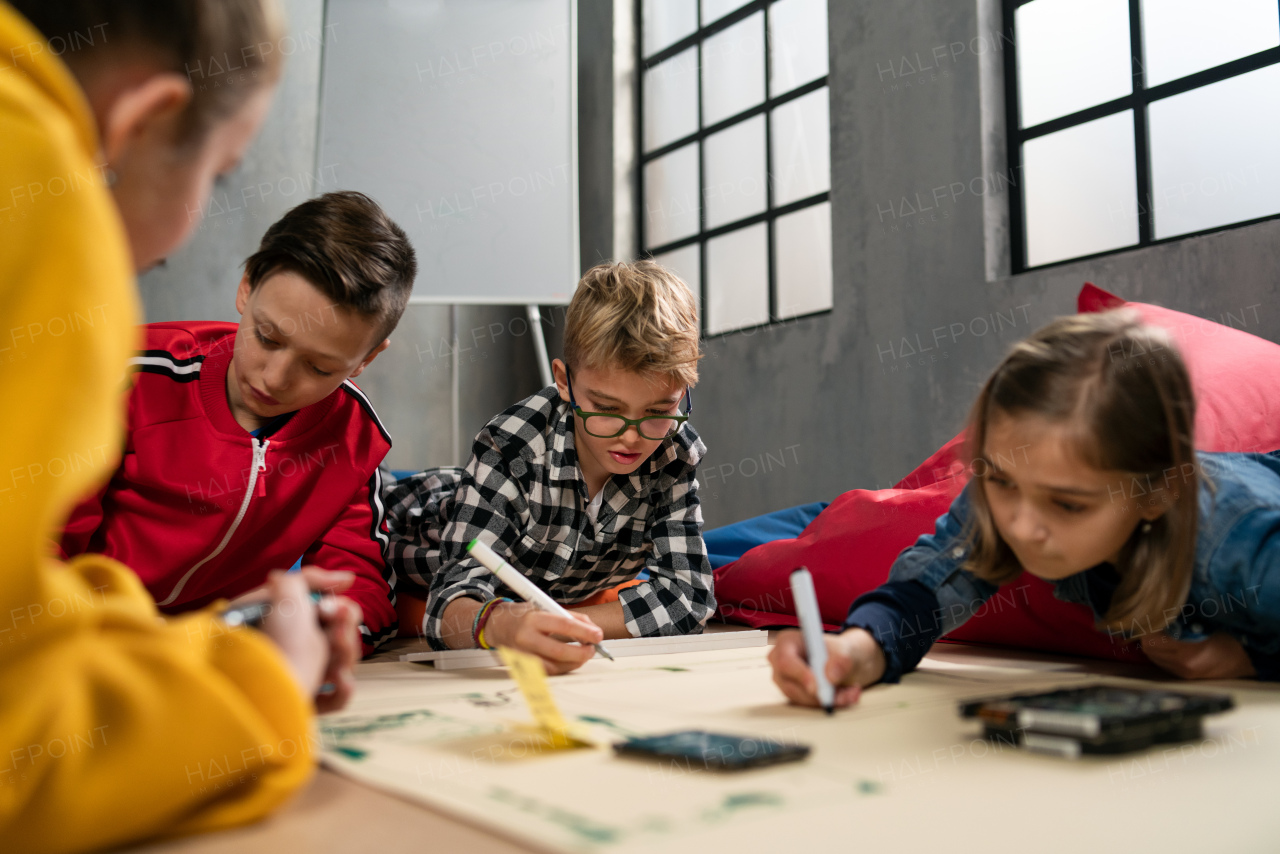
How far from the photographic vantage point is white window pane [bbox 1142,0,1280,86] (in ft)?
6.64

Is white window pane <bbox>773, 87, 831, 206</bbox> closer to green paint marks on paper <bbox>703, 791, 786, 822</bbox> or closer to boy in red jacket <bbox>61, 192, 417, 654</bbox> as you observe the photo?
boy in red jacket <bbox>61, 192, 417, 654</bbox>

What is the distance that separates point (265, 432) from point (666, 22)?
9.45 ft

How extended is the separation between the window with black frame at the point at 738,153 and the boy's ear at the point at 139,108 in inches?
107

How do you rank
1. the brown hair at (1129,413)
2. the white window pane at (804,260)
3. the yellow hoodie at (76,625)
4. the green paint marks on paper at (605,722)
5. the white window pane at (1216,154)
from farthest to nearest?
the white window pane at (804,260) → the white window pane at (1216,154) → the brown hair at (1129,413) → the green paint marks on paper at (605,722) → the yellow hoodie at (76,625)

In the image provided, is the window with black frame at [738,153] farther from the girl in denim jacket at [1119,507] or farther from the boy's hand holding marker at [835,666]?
the boy's hand holding marker at [835,666]

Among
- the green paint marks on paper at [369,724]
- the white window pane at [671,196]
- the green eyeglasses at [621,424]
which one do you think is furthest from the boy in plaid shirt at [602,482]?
the white window pane at [671,196]

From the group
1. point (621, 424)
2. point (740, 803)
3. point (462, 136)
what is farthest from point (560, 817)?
point (462, 136)

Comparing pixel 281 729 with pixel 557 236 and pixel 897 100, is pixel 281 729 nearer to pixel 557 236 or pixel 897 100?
pixel 897 100

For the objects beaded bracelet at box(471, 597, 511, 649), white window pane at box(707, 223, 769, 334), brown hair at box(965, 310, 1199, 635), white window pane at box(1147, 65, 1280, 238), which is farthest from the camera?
white window pane at box(707, 223, 769, 334)

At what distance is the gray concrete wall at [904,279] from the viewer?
7.58ft

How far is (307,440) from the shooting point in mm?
1445

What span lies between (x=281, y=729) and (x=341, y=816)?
0.23 ft

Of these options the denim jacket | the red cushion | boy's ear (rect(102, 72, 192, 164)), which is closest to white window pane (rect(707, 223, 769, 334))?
the red cushion

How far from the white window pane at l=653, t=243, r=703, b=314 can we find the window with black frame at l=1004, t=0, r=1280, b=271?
1353 mm
